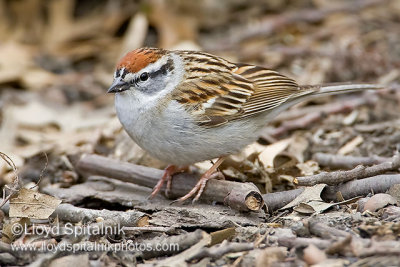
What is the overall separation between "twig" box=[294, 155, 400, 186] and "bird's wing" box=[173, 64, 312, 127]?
895mm

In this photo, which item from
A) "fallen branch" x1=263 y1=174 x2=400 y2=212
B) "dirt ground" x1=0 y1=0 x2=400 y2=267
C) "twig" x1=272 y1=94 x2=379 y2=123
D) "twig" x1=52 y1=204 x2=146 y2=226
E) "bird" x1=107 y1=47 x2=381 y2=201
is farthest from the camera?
"twig" x1=272 y1=94 x2=379 y2=123

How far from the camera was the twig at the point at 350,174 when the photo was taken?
14.3 feet

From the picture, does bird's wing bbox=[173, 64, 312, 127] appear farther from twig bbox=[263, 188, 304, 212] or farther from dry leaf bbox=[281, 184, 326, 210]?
dry leaf bbox=[281, 184, 326, 210]

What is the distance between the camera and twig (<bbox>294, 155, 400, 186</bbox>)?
14.3 ft

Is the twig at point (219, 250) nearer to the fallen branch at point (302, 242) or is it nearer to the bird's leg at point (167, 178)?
the fallen branch at point (302, 242)

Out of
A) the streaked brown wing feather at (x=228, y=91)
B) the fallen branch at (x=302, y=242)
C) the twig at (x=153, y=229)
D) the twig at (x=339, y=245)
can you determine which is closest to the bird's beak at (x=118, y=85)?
the streaked brown wing feather at (x=228, y=91)

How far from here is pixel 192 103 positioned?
16.0 ft

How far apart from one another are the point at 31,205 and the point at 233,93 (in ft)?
6.07

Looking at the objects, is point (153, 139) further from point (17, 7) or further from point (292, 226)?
point (17, 7)

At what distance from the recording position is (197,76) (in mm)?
5062

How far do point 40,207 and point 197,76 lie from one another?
1625mm

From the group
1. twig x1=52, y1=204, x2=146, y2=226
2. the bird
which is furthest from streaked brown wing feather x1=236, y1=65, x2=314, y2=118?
twig x1=52, y1=204, x2=146, y2=226

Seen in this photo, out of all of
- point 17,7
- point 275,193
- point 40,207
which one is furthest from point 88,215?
point 17,7

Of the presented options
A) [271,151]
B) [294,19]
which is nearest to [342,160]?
[271,151]
